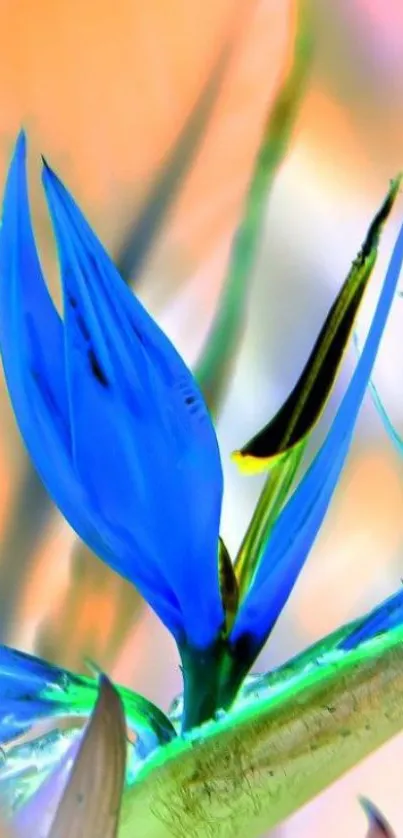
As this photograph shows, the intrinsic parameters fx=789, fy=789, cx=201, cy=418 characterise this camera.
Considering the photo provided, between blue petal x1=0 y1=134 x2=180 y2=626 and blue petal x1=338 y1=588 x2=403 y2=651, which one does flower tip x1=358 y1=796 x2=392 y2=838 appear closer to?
blue petal x1=338 y1=588 x2=403 y2=651

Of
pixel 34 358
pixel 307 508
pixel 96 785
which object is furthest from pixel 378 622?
pixel 34 358

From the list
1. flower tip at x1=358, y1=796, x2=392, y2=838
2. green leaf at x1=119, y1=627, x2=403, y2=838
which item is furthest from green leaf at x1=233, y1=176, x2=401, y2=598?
flower tip at x1=358, y1=796, x2=392, y2=838

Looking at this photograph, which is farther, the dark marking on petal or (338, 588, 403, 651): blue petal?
(338, 588, 403, 651): blue petal

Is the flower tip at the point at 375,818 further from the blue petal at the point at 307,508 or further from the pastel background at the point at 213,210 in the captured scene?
the blue petal at the point at 307,508

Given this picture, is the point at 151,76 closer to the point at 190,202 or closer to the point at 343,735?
the point at 190,202

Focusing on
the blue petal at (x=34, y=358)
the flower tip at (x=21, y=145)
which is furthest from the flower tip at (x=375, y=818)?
the flower tip at (x=21, y=145)
